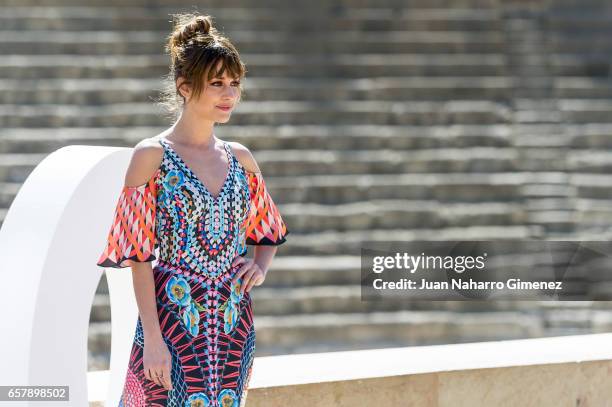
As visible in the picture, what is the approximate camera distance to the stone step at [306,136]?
7.76 metres

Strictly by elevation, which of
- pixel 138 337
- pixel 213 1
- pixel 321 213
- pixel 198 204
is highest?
pixel 213 1

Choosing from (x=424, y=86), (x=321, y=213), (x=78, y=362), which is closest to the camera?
(x=78, y=362)

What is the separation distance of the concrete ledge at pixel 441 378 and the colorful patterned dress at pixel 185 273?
0.86m

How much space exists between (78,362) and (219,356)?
33 centimetres

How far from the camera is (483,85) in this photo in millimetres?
8562

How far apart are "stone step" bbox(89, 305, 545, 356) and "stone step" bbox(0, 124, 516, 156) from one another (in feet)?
4.83

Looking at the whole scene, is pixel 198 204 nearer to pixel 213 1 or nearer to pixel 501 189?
pixel 501 189

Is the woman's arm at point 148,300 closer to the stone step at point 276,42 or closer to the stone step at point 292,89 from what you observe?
the stone step at point 292,89

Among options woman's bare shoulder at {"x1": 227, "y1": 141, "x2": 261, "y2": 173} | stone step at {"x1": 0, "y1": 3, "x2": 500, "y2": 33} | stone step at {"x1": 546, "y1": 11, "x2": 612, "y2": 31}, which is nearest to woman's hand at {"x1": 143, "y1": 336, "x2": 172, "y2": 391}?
woman's bare shoulder at {"x1": 227, "y1": 141, "x2": 261, "y2": 173}

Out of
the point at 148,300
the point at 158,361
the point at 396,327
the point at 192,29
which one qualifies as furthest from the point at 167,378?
the point at 396,327

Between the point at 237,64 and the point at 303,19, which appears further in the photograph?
the point at 303,19

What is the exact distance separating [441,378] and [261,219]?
3.44 feet

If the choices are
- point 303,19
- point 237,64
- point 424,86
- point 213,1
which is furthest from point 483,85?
point 237,64

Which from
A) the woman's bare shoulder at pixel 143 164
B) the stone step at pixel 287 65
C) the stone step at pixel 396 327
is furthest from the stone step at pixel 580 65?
the woman's bare shoulder at pixel 143 164
